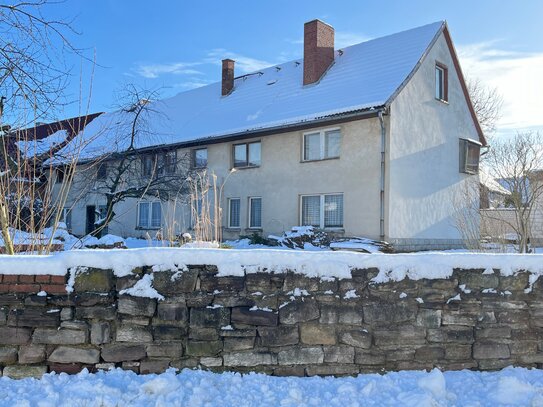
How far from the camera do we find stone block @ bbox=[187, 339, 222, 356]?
3.83 meters

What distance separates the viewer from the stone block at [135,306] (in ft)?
12.5

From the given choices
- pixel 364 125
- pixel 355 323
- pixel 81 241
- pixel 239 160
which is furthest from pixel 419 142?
pixel 355 323

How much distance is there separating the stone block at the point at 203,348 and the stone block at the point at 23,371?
114 centimetres

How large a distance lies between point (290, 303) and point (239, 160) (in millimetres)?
13031

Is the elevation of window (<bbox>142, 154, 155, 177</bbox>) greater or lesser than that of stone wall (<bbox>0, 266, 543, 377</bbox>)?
greater

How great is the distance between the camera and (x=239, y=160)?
1669cm

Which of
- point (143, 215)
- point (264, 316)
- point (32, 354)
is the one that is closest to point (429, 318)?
point (264, 316)

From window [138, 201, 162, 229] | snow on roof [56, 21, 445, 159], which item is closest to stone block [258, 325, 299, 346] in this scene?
snow on roof [56, 21, 445, 159]

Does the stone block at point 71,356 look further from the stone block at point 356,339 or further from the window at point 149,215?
the window at point 149,215

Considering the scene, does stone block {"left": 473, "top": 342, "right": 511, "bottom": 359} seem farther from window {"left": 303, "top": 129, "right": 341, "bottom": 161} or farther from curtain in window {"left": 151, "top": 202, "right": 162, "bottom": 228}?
curtain in window {"left": 151, "top": 202, "right": 162, "bottom": 228}

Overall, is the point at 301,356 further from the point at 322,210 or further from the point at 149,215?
the point at 149,215

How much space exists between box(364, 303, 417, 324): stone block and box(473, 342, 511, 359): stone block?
66 centimetres

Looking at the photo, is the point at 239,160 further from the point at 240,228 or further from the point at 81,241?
the point at 81,241

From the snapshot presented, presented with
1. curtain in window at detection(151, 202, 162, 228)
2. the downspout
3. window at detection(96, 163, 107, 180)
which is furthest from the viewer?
curtain in window at detection(151, 202, 162, 228)
